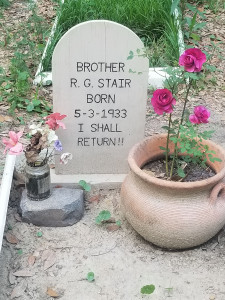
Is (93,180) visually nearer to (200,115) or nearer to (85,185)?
(85,185)

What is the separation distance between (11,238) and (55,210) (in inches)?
11.3

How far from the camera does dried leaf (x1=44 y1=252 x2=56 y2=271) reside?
2748mm

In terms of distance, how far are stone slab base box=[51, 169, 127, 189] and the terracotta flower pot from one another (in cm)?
46

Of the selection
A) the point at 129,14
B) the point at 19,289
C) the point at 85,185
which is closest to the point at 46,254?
the point at 19,289

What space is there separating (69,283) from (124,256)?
1.13 ft

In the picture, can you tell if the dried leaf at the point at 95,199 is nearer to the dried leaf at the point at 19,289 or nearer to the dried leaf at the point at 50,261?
the dried leaf at the point at 50,261

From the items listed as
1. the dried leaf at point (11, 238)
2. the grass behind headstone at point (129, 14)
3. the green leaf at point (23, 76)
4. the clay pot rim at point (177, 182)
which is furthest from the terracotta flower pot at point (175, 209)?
the grass behind headstone at point (129, 14)

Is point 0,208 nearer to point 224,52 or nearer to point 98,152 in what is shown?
point 98,152

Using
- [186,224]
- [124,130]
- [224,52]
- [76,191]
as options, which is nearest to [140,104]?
[124,130]

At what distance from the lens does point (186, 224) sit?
266 cm

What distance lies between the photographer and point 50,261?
2781 millimetres

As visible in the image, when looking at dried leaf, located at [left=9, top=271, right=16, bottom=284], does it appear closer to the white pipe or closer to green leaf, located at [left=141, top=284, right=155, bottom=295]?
the white pipe

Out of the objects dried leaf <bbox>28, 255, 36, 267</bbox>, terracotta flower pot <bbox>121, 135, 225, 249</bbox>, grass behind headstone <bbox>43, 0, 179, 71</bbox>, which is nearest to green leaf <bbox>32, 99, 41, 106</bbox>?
grass behind headstone <bbox>43, 0, 179, 71</bbox>

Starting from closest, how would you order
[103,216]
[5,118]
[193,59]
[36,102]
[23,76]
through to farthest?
[193,59] < [103,216] < [5,118] < [36,102] < [23,76]
